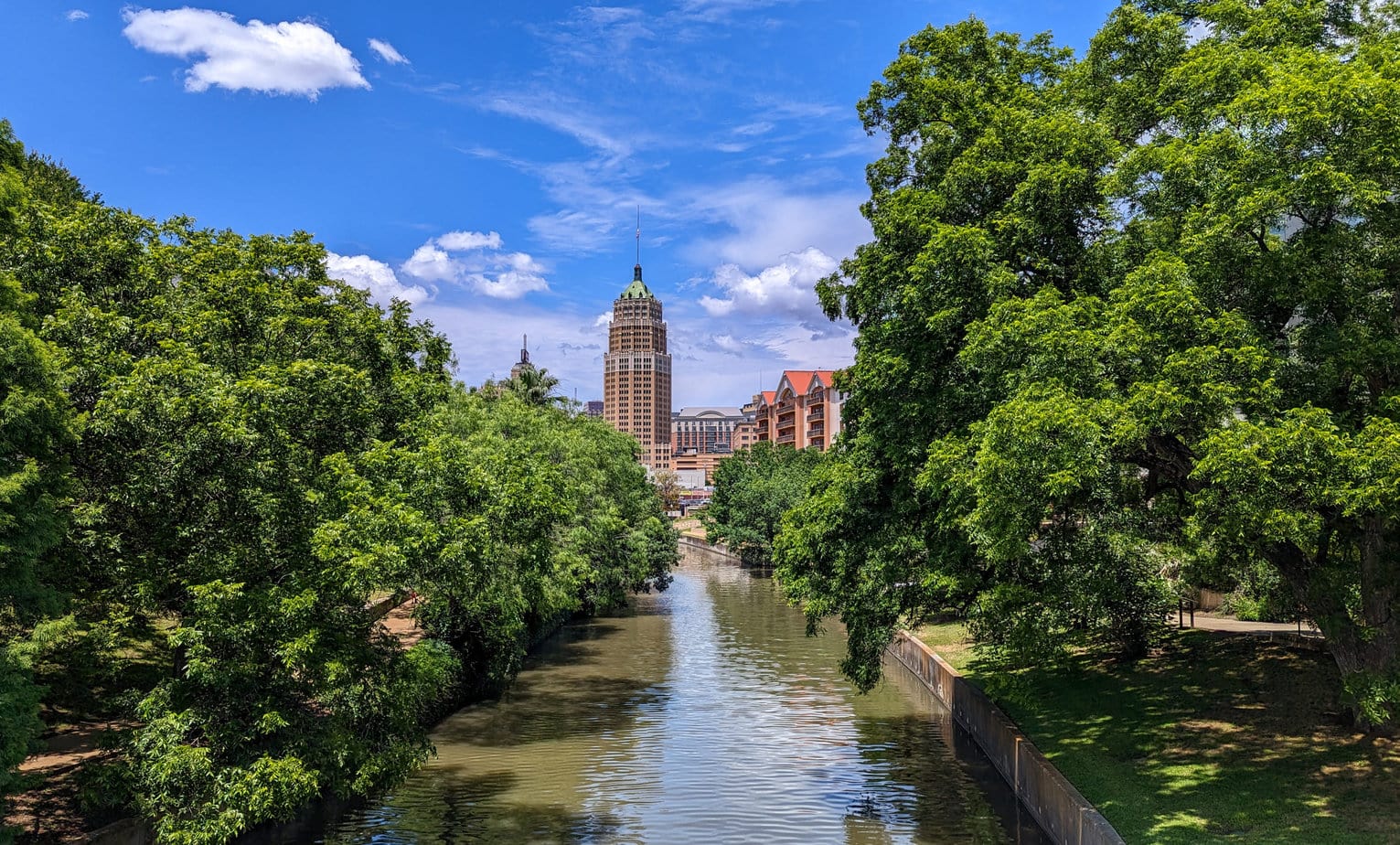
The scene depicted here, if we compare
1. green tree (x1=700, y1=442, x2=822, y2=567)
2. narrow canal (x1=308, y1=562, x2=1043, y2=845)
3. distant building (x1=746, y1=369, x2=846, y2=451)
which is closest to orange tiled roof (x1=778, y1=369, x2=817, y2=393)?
distant building (x1=746, y1=369, x2=846, y2=451)

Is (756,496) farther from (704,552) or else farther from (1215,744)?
(1215,744)

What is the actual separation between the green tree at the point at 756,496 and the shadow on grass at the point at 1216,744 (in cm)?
4995

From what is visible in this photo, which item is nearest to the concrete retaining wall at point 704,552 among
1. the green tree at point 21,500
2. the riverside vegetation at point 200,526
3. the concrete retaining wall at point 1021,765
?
the concrete retaining wall at point 1021,765

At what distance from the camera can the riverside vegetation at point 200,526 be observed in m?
14.7

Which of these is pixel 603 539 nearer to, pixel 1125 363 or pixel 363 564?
pixel 363 564

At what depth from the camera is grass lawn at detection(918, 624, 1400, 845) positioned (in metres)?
16.5

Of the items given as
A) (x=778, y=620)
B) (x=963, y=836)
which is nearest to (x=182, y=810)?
(x=963, y=836)

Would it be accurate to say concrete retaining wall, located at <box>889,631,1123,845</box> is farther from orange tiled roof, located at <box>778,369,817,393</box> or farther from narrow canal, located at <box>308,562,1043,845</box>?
orange tiled roof, located at <box>778,369,817,393</box>

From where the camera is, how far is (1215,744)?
20594 millimetres

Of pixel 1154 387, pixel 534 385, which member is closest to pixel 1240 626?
pixel 1154 387

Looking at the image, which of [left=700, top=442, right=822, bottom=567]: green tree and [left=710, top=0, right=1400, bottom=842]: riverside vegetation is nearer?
[left=710, top=0, right=1400, bottom=842]: riverside vegetation

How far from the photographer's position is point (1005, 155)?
74.2 ft

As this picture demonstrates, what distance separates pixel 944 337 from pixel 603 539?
2538 cm

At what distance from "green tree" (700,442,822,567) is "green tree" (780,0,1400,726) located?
53021 millimetres
